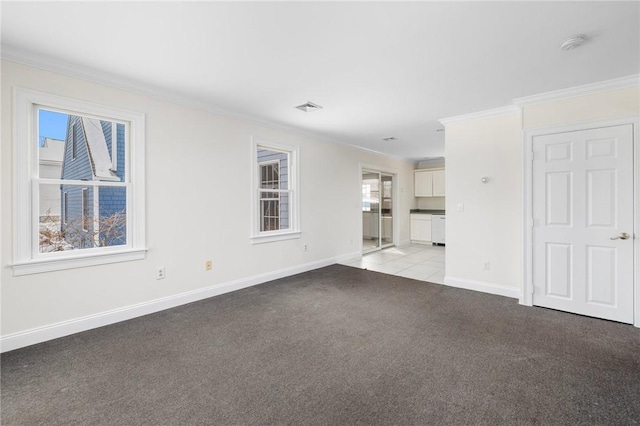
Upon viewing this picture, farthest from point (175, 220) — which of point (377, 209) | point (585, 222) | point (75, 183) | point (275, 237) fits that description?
point (377, 209)

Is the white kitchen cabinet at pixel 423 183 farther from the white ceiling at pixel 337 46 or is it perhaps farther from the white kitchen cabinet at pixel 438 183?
the white ceiling at pixel 337 46

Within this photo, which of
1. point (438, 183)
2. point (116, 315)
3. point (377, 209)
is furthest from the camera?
point (438, 183)

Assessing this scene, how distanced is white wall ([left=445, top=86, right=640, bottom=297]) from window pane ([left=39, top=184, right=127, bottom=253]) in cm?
433

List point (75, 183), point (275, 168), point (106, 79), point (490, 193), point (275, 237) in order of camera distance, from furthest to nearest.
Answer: point (275, 168), point (275, 237), point (490, 193), point (106, 79), point (75, 183)

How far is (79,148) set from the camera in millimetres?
2984

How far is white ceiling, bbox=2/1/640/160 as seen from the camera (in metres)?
1.95

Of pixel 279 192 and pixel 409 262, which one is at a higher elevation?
pixel 279 192

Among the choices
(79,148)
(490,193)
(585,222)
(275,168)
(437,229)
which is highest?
(275,168)

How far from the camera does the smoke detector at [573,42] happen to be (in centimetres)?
225

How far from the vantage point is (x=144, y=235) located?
10.7ft

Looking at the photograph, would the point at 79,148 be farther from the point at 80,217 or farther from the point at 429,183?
the point at 429,183

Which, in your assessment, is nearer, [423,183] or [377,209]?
[377,209]

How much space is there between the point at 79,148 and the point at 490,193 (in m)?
4.91

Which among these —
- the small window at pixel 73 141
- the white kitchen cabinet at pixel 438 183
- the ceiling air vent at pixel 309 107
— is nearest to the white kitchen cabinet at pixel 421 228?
the white kitchen cabinet at pixel 438 183
